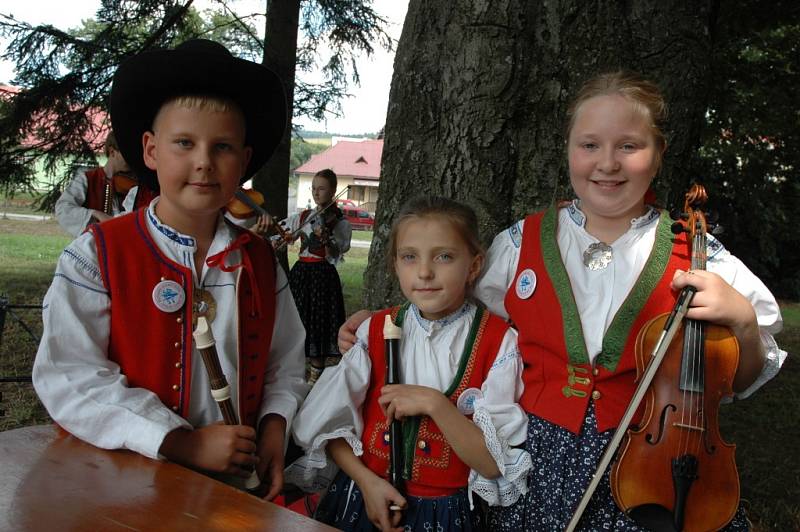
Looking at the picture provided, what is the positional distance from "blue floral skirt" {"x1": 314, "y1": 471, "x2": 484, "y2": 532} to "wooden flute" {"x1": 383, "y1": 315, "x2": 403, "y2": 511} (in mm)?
61

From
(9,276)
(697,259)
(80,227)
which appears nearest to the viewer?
(697,259)

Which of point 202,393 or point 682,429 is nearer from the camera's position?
point 682,429

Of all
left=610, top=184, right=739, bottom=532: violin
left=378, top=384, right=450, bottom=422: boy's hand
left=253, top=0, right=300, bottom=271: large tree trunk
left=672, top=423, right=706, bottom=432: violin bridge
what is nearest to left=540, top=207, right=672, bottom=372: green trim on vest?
left=610, top=184, right=739, bottom=532: violin

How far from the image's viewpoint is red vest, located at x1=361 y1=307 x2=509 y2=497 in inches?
72.6

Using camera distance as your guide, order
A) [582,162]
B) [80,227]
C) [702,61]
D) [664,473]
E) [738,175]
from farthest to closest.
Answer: [738,175] < [80,227] < [702,61] < [582,162] < [664,473]

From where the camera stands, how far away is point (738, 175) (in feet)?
42.4

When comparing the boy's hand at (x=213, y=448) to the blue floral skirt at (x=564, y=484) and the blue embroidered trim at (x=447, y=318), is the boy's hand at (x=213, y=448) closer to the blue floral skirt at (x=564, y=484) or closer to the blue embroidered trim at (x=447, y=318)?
the blue embroidered trim at (x=447, y=318)

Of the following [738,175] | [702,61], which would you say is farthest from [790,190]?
[702,61]

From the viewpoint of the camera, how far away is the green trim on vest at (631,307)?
1.72 m

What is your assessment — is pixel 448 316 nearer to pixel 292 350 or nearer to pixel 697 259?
pixel 292 350

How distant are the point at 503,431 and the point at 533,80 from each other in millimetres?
1451

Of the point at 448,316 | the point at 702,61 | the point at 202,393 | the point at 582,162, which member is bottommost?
the point at 202,393

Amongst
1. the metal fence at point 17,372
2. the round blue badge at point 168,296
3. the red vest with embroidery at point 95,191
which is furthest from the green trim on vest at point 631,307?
the red vest with embroidery at point 95,191

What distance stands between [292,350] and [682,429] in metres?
1.03
